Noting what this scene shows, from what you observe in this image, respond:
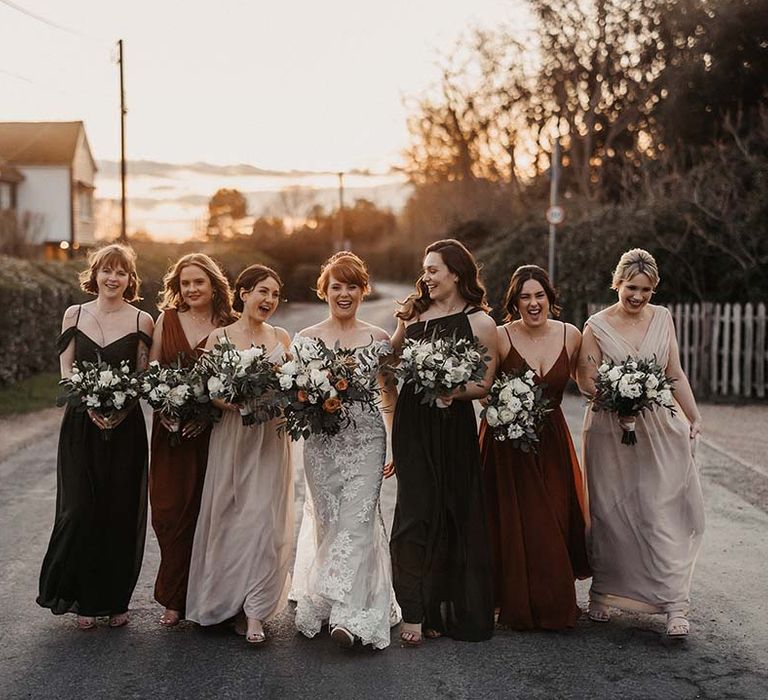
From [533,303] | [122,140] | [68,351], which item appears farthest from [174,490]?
[122,140]

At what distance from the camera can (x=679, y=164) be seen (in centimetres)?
2611

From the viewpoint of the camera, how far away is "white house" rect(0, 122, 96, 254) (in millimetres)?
51562

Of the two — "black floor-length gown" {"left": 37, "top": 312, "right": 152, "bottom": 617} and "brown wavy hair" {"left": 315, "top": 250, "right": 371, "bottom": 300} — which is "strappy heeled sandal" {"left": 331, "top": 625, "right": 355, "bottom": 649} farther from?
"brown wavy hair" {"left": 315, "top": 250, "right": 371, "bottom": 300}

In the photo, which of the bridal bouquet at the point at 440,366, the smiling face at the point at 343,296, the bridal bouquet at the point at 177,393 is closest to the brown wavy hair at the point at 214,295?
the bridal bouquet at the point at 177,393

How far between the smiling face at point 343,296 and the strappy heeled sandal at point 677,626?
2580mm

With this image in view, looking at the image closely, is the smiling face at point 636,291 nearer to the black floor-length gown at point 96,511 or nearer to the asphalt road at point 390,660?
the asphalt road at point 390,660

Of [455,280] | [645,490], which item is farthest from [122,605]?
[645,490]

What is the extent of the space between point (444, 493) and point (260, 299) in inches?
63.9

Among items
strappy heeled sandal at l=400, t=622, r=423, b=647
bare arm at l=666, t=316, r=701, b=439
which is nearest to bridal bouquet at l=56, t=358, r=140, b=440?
strappy heeled sandal at l=400, t=622, r=423, b=647

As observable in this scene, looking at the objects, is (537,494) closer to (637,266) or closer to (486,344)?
(486,344)

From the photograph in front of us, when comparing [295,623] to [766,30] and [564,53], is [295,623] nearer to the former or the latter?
[766,30]

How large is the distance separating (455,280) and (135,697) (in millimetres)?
2898

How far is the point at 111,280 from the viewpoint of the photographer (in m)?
6.41

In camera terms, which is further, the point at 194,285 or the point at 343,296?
the point at 194,285
